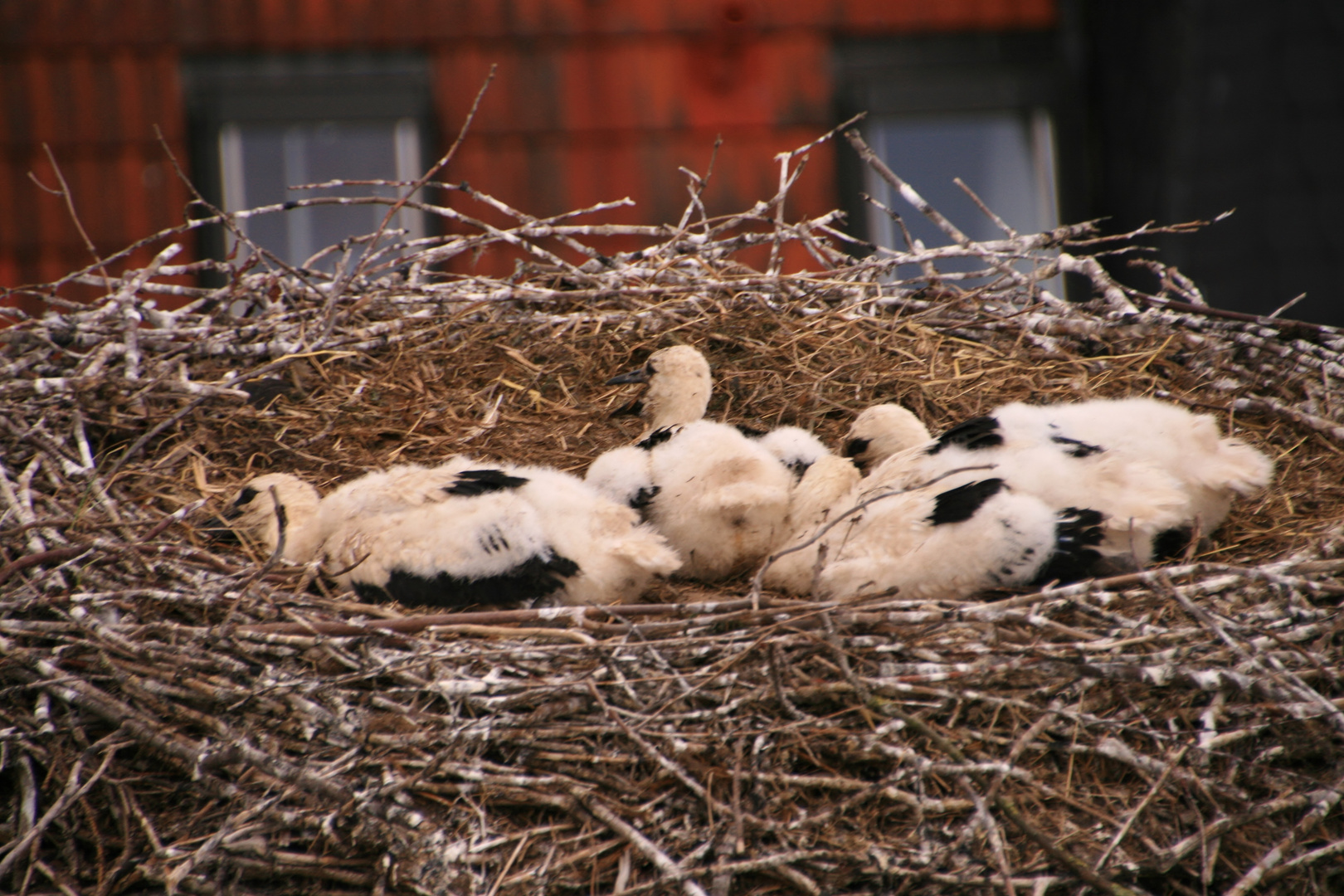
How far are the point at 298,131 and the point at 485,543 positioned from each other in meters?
3.96

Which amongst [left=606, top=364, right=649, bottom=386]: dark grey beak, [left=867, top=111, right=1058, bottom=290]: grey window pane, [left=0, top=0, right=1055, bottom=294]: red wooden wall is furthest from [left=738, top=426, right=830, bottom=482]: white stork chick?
[left=867, top=111, right=1058, bottom=290]: grey window pane

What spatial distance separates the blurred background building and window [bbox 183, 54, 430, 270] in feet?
0.04

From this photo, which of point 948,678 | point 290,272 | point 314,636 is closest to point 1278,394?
point 948,678

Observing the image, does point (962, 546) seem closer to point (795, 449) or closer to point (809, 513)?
point (809, 513)

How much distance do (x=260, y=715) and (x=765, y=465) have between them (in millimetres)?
1296

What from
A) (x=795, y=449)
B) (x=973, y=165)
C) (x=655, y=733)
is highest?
(x=973, y=165)

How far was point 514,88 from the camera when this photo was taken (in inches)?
219

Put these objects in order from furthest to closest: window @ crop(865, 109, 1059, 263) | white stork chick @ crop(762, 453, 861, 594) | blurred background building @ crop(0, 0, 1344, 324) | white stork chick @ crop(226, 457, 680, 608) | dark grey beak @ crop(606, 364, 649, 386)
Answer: window @ crop(865, 109, 1059, 263)
blurred background building @ crop(0, 0, 1344, 324)
dark grey beak @ crop(606, 364, 649, 386)
white stork chick @ crop(762, 453, 861, 594)
white stork chick @ crop(226, 457, 680, 608)

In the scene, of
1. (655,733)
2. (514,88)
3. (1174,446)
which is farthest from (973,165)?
(655,733)

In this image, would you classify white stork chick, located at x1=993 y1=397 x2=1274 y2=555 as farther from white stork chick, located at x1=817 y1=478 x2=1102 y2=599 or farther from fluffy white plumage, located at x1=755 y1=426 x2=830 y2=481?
fluffy white plumage, located at x1=755 y1=426 x2=830 y2=481

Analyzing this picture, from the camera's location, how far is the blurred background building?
17.5ft

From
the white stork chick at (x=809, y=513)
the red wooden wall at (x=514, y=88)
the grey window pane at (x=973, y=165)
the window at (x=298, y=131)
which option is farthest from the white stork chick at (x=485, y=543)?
the grey window pane at (x=973, y=165)

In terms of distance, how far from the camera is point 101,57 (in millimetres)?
5414

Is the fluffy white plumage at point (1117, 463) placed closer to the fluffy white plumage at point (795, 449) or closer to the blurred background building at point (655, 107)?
the fluffy white plumage at point (795, 449)
